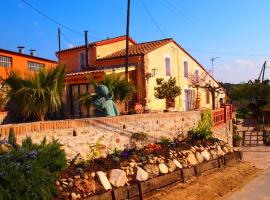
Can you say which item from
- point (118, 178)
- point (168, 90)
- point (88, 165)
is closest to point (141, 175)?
point (118, 178)

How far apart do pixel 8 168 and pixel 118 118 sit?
5.19 metres

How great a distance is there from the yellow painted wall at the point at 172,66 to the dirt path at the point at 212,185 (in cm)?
922

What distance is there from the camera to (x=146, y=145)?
13875 millimetres

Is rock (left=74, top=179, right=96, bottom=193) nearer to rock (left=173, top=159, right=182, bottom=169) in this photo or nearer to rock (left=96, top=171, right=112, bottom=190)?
rock (left=96, top=171, right=112, bottom=190)

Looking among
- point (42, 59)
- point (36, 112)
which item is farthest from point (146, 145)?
point (42, 59)

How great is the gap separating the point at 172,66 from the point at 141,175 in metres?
17.4

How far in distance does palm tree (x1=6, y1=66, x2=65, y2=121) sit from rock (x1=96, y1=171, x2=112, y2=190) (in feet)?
9.02

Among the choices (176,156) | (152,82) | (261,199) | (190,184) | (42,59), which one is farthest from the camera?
(42,59)

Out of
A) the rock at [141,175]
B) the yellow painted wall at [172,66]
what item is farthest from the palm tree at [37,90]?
the yellow painted wall at [172,66]

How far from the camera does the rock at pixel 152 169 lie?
11.8 meters

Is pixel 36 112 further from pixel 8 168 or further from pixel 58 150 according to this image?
pixel 8 168

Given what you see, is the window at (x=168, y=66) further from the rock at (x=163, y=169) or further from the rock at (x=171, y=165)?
the rock at (x=163, y=169)

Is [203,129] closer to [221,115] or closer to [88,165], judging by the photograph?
[221,115]

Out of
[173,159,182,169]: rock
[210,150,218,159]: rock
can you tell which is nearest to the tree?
[210,150,218,159]: rock
